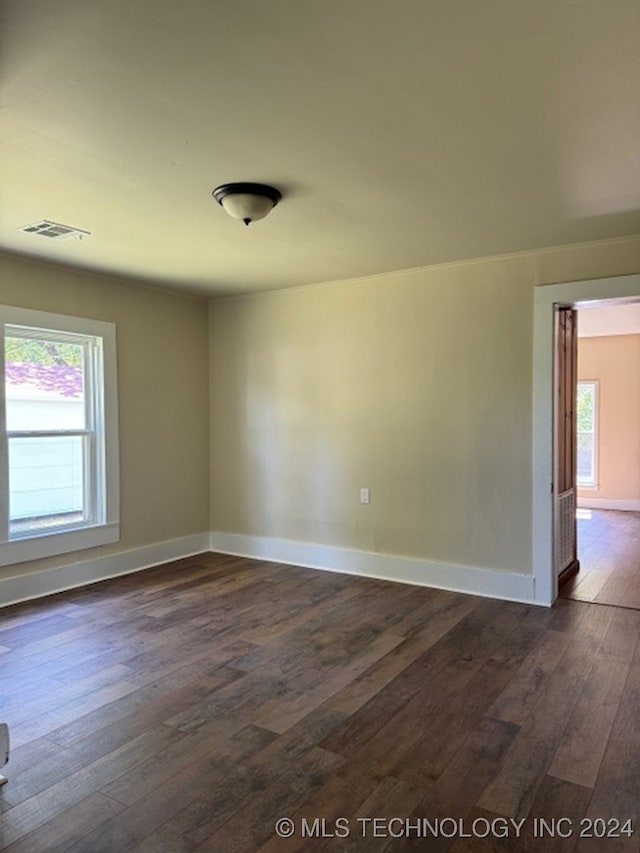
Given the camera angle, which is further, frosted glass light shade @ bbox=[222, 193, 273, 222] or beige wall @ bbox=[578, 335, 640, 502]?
beige wall @ bbox=[578, 335, 640, 502]

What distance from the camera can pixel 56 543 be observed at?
14.5 feet

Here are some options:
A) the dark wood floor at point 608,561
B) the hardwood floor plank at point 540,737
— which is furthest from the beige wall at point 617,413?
the hardwood floor plank at point 540,737

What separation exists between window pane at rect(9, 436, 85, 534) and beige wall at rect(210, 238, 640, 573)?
58.5 inches

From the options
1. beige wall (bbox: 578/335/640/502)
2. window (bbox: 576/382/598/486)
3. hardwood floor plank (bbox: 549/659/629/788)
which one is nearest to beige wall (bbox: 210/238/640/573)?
hardwood floor plank (bbox: 549/659/629/788)

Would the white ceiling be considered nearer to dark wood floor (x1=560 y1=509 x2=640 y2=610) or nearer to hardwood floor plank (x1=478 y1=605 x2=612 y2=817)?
hardwood floor plank (x1=478 y1=605 x2=612 y2=817)

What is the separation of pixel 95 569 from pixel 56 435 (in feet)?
3.73

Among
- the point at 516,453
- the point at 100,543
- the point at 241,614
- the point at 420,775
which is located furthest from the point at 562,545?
the point at 100,543

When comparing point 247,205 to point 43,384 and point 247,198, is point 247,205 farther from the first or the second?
point 43,384

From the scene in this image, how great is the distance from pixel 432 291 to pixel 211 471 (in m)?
2.83

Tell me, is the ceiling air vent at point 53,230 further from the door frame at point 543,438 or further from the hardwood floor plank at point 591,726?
the hardwood floor plank at point 591,726

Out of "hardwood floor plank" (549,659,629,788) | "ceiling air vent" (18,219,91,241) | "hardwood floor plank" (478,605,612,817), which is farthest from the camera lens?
"ceiling air vent" (18,219,91,241)

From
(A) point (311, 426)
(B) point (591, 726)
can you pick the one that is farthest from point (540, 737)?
(A) point (311, 426)

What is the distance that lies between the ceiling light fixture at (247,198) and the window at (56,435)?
2149 millimetres

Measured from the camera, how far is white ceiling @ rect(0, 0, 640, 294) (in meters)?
1.68
